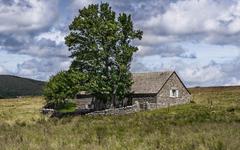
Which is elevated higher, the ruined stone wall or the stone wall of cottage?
the stone wall of cottage

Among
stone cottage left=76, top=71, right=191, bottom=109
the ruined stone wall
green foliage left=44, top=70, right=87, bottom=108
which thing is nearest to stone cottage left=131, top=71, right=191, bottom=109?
stone cottage left=76, top=71, right=191, bottom=109

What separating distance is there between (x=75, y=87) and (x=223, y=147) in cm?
5086

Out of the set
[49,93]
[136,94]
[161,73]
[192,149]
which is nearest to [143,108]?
[136,94]

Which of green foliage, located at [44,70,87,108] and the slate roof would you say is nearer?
green foliage, located at [44,70,87,108]

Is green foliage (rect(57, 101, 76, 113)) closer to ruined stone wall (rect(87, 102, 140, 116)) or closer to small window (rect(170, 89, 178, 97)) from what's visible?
ruined stone wall (rect(87, 102, 140, 116))

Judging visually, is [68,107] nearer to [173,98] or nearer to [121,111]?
[173,98]

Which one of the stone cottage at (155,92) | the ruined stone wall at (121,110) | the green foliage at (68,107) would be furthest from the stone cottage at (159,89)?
the green foliage at (68,107)

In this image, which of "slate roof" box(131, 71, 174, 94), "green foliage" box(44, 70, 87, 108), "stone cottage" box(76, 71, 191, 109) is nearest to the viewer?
"green foliage" box(44, 70, 87, 108)

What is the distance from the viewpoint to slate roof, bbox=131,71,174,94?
70.6 metres

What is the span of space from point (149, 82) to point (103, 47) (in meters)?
10.4

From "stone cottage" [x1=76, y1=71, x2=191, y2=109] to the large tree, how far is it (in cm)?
482

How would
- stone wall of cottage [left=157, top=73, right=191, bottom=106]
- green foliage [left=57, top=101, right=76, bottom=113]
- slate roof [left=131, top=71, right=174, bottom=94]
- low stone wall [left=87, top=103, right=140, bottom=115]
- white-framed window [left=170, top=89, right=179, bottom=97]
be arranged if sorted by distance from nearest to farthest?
low stone wall [left=87, top=103, right=140, bottom=115] → slate roof [left=131, top=71, right=174, bottom=94] → stone wall of cottage [left=157, top=73, right=191, bottom=106] → white-framed window [left=170, top=89, right=179, bottom=97] → green foliage [left=57, top=101, right=76, bottom=113]

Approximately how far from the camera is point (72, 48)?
6612 centimetres

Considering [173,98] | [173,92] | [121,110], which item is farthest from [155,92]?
[121,110]
